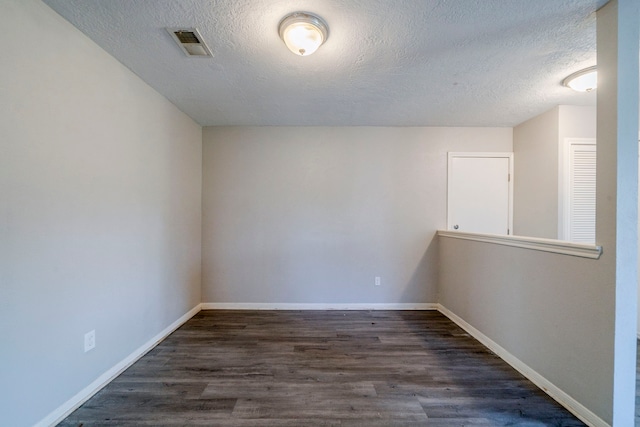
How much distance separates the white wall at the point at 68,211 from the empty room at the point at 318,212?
1 centimetres

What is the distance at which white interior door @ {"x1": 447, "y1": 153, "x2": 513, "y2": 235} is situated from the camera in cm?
344

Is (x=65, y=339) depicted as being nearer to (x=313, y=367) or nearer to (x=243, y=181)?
(x=313, y=367)

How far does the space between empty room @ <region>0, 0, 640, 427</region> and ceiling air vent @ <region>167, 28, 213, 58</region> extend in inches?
0.7

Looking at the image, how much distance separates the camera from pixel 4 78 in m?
1.29

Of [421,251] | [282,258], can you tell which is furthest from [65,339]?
[421,251]

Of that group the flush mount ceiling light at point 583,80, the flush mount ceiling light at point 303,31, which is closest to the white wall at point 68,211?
the flush mount ceiling light at point 303,31

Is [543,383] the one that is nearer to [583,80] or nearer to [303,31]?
[583,80]

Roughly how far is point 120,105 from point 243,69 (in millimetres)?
1014

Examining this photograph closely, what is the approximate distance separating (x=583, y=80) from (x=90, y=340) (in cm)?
434

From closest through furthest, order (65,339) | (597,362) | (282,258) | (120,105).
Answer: (597,362) < (65,339) < (120,105) < (282,258)

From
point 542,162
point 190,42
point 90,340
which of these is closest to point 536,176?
point 542,162

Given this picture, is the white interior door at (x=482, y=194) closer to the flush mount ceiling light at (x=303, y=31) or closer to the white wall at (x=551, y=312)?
the white wall at (x=551, y=312)

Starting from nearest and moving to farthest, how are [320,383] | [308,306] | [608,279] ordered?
[608,279] < [320,383] < [308,306]

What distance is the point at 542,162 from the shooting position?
303 centimetres
